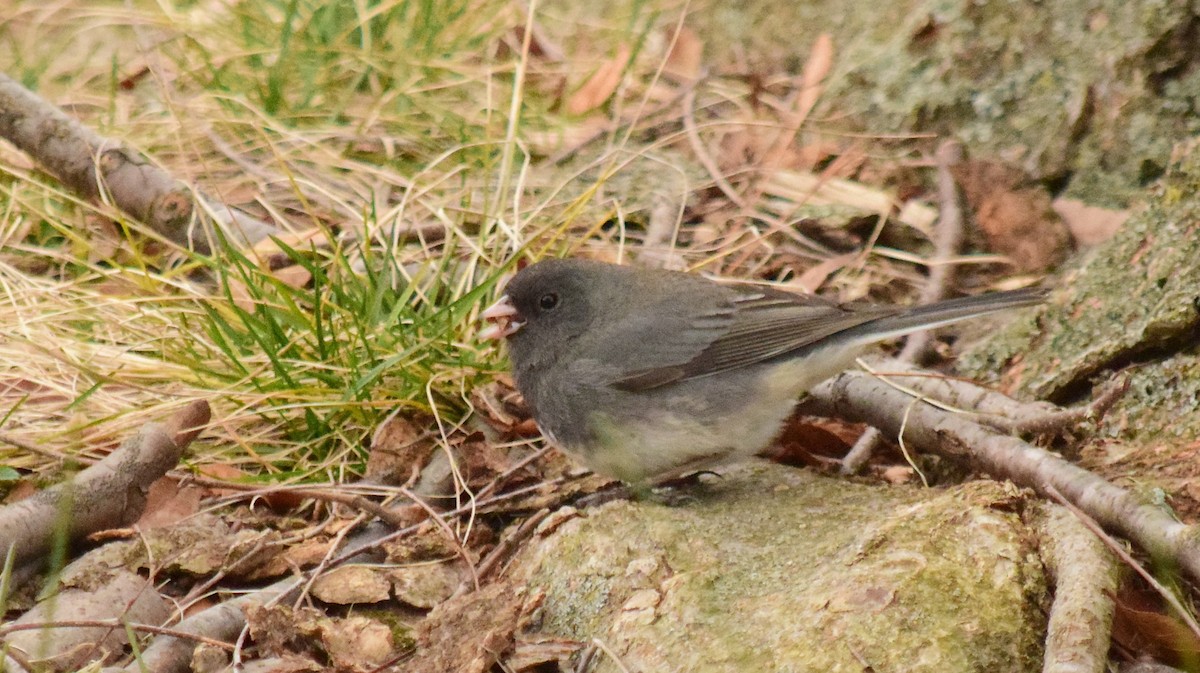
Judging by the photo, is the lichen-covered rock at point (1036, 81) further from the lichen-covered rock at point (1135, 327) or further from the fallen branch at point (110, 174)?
the fallen branch at point (110, 174)

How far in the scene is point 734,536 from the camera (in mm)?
2500

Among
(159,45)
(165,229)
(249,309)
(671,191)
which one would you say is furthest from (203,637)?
(159,45)

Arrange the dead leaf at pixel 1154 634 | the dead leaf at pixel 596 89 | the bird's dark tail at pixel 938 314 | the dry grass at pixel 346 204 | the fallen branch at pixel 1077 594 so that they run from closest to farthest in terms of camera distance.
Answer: the fallen branch at pixel 1077 594 → the dead leaf at pixel 1154 634 → the bird's dark tail at pixel 938 314 → the dry grass at pixel 346 204 → the dead leaf at pixel 596 89

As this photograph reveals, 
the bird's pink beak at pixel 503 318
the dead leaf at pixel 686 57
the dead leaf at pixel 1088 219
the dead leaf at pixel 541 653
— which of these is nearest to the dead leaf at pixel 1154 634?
the dead leaf at pixel 541 653

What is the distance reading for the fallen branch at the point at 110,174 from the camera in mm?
3742

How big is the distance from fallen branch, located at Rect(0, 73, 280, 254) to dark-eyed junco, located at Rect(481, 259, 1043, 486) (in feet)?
3.61

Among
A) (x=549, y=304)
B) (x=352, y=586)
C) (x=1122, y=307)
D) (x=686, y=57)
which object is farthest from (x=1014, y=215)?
(x=352, y=586)

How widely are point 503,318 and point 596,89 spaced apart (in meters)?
1.96

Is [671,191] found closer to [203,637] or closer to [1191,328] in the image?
[1191,328]

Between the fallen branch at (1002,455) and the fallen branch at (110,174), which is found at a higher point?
the fallen branch at (110,174)

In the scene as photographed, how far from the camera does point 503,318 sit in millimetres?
3104

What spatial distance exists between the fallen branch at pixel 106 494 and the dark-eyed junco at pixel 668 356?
0.80 m

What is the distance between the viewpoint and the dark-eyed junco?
9.39ft

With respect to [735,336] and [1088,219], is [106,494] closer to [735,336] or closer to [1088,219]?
[735,336]
